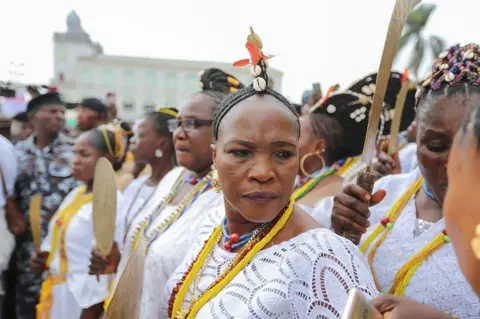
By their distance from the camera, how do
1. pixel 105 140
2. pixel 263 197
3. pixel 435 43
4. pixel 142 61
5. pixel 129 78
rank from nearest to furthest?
1. pixel 263 197
2. pixel 105 140
3. pixel 435 43
4. pixel 142 61
5. pixel 129 78

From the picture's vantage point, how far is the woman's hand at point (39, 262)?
3.99m

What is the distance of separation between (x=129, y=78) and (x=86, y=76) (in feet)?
11.7

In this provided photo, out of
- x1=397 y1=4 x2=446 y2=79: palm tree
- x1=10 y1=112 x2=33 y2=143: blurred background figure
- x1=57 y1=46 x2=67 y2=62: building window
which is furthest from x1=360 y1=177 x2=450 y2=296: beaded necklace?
x1=57 y1=46 x2=67 y2=62: building window

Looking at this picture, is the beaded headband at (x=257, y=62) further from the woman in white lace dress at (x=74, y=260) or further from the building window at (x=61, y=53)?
the building window at (x=61, y=53)

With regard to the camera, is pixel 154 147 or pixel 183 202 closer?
pixel 183 202

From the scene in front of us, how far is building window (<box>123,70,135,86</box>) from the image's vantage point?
141ft

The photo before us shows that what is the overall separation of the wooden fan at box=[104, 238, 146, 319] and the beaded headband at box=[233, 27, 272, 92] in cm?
77

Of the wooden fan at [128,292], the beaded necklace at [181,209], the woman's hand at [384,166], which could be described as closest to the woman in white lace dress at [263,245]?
the wooden fan at [128,292]

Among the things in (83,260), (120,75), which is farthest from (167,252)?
(120,75)

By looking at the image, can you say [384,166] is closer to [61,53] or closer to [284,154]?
[284,154]

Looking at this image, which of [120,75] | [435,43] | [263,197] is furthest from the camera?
[120,75]

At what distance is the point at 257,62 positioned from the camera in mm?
1690

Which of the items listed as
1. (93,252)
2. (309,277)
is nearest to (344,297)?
(309,277)

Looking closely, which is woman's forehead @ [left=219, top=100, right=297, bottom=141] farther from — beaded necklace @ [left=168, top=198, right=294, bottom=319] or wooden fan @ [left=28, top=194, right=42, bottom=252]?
wooden fan @ [left=28, top=194, right=42, bottom=252]
